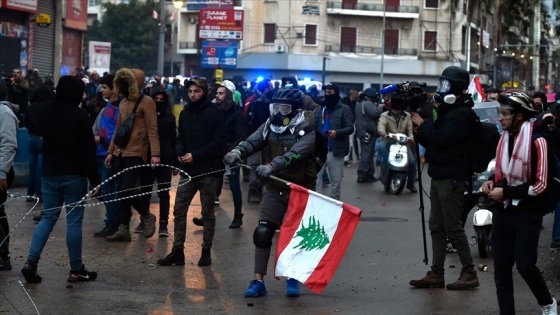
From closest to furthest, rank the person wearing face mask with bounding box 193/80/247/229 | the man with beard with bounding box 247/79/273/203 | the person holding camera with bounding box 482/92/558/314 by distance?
the person holding camera with bounding box 482/92/558/314, the person wearing face mask with bounding box 193/80/247/229, the man with beard with bounding box 247/79/273/203

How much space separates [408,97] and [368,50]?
206ft

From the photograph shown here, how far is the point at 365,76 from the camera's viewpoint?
235ft

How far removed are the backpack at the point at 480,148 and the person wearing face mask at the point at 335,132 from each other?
16.2ft

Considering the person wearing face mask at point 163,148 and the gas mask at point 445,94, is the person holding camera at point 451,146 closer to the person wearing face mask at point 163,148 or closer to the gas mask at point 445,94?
the gas mask at point 445,94

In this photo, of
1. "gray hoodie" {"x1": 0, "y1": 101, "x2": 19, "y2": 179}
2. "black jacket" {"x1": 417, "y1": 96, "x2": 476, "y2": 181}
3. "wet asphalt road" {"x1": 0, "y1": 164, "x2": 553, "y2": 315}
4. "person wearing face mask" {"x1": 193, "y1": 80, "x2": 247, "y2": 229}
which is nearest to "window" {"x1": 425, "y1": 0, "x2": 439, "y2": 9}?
"person wearing face mask" {"x1": 193, "y1": 80, "x2": 247, "y2": 229}

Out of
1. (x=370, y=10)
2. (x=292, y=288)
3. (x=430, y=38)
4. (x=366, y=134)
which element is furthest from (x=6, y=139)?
(x=430, y=38)

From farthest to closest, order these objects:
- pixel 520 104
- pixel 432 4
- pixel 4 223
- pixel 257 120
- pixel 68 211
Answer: pixel 432 4 → pixel 257 120 → pixel 4 223 → pixel 68 211 → pixel 520 104

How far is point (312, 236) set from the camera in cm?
872

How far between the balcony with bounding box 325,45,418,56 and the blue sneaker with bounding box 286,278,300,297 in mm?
62587

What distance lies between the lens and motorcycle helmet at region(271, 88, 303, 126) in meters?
9.05

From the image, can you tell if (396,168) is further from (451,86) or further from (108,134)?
(451,86)

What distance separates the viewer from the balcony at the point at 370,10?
70500 mm

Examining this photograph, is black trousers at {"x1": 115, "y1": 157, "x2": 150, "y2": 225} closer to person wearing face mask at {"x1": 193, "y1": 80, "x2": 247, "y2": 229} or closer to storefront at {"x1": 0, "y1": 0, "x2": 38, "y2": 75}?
person wearing face mask at {"x1": 193, "y1": 80, "x2": 247, "y2": 229}

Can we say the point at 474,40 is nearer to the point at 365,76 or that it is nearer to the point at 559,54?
the point at 365,76
